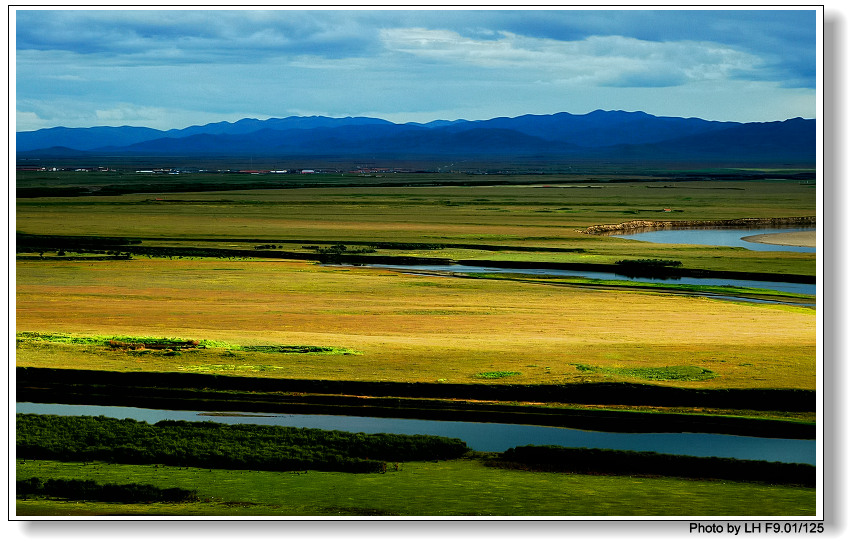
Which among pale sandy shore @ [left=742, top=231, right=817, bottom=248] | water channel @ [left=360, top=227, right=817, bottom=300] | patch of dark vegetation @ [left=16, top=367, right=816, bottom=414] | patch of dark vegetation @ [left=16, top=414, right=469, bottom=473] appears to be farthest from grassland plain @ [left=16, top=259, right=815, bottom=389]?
pale sandy shore @ [left=742, top=231, right=817, bottom=248]

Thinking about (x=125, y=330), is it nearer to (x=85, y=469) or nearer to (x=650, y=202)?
(x=85, y=469)

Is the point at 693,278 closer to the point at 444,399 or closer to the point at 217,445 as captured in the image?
the point at 444,399

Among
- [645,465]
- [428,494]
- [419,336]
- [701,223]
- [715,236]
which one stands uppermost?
[701,223]

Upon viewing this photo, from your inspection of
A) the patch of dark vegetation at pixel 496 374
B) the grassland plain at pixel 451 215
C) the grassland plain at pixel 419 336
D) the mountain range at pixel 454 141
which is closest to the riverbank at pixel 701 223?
the grassland plain at pixel 451 215

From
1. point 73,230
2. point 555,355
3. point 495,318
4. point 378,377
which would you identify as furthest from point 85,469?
point 73,230

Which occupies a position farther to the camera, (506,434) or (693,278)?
(693,278)

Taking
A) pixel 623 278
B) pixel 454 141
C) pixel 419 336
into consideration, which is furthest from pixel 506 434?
pixel 454 141

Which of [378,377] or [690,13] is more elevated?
[690,13]
